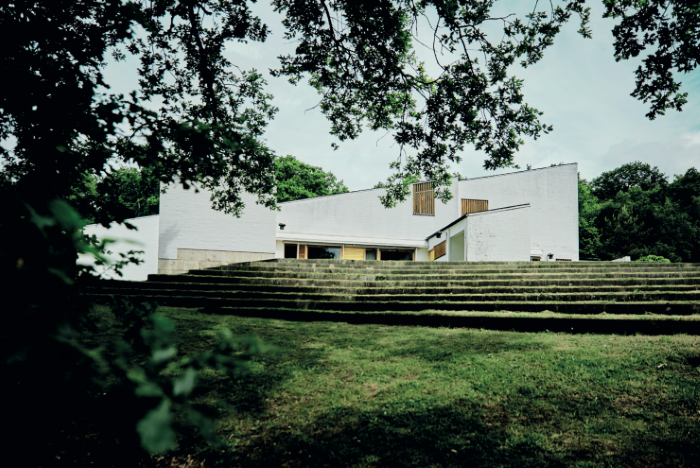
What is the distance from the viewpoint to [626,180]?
50.8m

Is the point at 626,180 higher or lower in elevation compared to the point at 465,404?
higher

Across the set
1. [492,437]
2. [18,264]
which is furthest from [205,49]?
[492,437]

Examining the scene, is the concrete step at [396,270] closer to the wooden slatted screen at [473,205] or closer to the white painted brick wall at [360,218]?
the white painted brick wall at [360,218]

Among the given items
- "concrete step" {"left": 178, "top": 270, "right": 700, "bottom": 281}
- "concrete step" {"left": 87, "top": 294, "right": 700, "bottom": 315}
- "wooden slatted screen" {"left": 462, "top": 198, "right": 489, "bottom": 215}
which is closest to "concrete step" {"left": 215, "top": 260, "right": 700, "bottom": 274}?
"concrete step" {"left": 178, "top": 270, "right": 700, "bottom": 281}

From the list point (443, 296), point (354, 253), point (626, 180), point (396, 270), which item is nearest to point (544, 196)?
point (354, 253)

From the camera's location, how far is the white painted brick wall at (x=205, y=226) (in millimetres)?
16875

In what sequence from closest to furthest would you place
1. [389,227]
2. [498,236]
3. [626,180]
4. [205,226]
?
[205,226], [498,236], [389,227], [626,180]

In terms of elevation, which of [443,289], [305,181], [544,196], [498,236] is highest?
→ [305,181]

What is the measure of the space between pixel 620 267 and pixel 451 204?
1265 cm

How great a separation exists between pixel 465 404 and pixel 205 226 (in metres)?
16.0

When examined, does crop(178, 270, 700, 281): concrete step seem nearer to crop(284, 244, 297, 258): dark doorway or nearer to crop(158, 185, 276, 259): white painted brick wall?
crop(158, 185, 276, 259): white painted brick wall

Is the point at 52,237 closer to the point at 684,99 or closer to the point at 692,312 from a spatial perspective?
the point at 684,99

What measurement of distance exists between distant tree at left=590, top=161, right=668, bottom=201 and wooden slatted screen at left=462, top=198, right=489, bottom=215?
3780 centimetres

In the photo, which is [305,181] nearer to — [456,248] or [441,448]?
[456,248]
